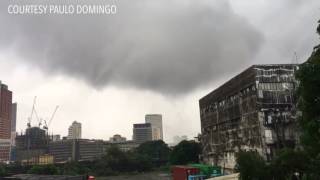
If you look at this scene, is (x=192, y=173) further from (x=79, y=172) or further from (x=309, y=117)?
(x=79, y=172)

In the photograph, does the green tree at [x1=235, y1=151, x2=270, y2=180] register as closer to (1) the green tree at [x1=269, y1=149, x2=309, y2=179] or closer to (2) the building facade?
(1) the green tree at [x1=269, y1=149, x2=309, y2=179]

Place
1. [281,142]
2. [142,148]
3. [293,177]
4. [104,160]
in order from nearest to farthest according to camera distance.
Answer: [293,177] → [281,142] → [104,160] → [142,148]

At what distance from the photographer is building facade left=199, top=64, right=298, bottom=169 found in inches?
2650

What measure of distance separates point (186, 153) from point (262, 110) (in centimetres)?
6571

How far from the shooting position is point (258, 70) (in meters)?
69.9

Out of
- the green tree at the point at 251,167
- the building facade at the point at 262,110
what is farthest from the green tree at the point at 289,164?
the building facade at the point at 262,110

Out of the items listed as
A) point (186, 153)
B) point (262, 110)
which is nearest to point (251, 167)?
point (262, 110)

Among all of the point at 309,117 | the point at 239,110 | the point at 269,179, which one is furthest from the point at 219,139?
the point at 309,117

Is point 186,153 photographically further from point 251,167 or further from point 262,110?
point 251,167

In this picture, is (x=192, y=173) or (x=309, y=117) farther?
(x=192, y=173)

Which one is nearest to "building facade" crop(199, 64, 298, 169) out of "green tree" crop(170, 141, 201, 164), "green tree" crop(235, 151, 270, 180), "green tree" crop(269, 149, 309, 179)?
"green tree" crop(269, 149, 309, 179)

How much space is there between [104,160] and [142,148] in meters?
42.4

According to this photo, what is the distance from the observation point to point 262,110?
225ft

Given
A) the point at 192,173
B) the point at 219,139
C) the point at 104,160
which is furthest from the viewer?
the point at 104,160
